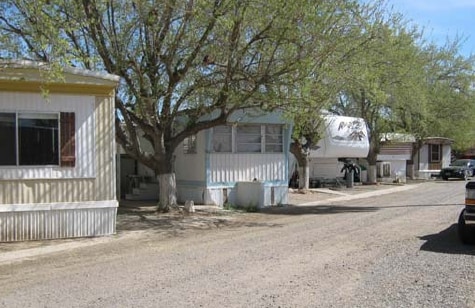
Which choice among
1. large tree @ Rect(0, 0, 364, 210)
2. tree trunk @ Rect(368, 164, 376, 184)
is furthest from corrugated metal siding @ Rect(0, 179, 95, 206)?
tree trunk @ Rect(368, 164, 376, 184)

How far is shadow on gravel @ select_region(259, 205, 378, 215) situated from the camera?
1854cm

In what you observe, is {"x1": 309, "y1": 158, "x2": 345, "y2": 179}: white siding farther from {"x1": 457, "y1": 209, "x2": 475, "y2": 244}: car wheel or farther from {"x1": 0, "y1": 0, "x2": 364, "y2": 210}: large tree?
{"x1": 457, "y1": 209, "x2": 475, "y2": 244}: car wheel

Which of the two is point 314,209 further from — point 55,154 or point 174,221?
point 55,154

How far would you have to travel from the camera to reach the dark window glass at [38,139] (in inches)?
484

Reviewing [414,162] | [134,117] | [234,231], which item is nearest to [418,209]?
[234,231]

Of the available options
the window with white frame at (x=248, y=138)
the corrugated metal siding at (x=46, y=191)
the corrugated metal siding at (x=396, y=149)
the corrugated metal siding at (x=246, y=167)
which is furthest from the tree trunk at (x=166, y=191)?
the corrugated metal siding at (x=396, y=149)

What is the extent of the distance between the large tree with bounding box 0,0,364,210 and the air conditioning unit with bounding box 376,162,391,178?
23550 mm

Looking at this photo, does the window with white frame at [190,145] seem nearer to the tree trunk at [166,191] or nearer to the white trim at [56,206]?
the tree trunk at [166,191]

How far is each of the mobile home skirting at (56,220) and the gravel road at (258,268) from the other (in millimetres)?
623

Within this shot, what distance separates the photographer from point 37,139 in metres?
12.5

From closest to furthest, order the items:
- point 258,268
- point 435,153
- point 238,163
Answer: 1. point 258,268
2. point 238,163
3. point 435,153

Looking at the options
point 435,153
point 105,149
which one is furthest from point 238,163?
point 435,153

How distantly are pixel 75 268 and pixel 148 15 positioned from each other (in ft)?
23.1

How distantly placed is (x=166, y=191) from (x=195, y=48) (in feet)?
15.0
